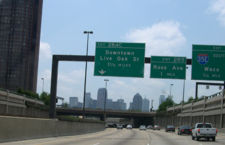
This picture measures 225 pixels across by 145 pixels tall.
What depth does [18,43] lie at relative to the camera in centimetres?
15175

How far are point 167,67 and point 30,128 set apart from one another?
53.3 feet

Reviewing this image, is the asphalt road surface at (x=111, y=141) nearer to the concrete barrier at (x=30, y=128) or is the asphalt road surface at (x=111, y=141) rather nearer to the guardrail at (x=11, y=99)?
the concrete barrier at (x=30, y=128)

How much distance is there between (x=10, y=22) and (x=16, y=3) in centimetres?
874

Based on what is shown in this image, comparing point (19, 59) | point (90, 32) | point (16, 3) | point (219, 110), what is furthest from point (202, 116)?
point (16, 3)

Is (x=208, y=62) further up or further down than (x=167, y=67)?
further up

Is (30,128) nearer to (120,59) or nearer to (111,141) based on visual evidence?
(111,141)

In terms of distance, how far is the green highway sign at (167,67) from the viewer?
115 feet

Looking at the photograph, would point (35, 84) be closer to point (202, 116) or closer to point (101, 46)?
point (202, 116)

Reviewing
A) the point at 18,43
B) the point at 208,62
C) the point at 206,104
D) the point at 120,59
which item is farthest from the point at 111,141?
the point at 18,43

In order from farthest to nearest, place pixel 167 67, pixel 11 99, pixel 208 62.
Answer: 1. pixel 11 99
2. pixel 167 67
3. pixel 208 62

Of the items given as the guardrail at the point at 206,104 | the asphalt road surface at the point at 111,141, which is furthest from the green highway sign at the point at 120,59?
the guardrail at the point at 206,104

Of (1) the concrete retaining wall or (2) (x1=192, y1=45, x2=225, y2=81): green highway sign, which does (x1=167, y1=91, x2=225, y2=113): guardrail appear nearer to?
(1) the concrete retaining wall

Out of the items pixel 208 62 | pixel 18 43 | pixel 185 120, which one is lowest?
pixel 185 120

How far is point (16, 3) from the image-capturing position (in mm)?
154875
